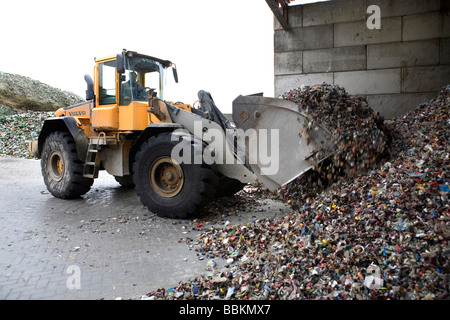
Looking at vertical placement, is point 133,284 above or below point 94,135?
below

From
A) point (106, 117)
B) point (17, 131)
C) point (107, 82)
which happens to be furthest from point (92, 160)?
point (17, 131)

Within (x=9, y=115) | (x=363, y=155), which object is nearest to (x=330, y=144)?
(x=363, y=155)

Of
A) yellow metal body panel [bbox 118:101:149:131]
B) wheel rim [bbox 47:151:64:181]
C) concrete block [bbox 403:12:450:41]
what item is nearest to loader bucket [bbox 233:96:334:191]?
yellow metal body panel [bbox 118:101:149:131]

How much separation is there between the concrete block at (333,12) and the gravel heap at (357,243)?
346 centimetres

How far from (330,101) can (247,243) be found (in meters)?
2.34

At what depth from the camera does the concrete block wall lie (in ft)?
22.2

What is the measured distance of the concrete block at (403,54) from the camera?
677 centimetres

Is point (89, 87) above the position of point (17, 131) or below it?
above

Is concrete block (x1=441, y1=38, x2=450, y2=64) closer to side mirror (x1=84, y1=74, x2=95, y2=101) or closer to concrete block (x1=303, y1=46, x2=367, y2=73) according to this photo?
concrete block (x1=303, y1=46, x2=367, y2=73)

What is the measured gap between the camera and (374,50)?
23.5ft

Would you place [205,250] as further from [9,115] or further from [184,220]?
[9,115]

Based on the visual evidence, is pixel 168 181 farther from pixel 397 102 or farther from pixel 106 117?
pixel 397 102

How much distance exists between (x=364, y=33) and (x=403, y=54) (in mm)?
876
